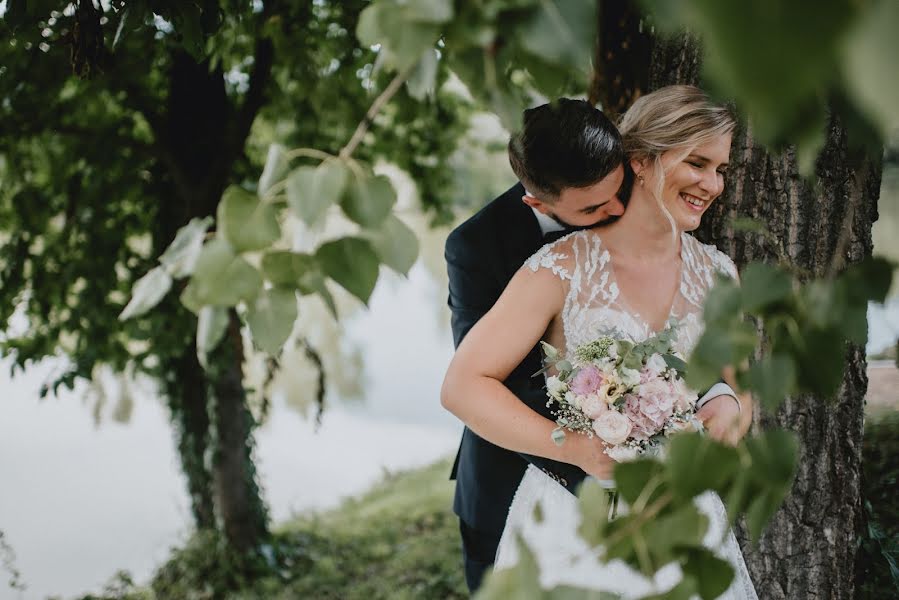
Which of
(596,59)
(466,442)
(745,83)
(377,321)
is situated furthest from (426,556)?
(377,321)

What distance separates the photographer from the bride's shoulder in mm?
2502

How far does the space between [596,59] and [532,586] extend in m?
3.07

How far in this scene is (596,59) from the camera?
11.3 ft

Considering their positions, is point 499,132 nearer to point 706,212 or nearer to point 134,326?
point 134,326

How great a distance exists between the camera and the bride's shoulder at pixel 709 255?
8.21 ft

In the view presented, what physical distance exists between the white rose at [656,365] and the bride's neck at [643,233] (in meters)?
0.50

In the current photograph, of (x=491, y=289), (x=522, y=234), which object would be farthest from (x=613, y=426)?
(x=522, y=234)

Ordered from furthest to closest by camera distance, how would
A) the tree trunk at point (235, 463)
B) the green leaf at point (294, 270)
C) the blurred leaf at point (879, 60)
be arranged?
the tree trunk at point (235, 463) < the green leaf at point (294, 270) < the blurred leaf at point (879, 60)

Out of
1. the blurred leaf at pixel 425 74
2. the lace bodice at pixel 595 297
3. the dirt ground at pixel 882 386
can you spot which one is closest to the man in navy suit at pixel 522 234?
the lace bodice at pixel 595 297

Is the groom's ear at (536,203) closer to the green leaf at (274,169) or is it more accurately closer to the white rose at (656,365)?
the white rose at (656,365)

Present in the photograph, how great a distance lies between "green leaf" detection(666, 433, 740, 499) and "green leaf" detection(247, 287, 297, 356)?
1.36ft

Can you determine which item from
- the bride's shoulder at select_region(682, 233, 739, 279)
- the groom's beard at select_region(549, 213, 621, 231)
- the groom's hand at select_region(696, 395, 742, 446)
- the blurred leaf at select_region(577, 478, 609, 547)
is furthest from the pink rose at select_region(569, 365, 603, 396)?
the blurred leaf at select_region(577, 478, 609, 547)

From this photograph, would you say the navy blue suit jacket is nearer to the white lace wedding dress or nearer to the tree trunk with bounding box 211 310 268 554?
the white lace wedding dress

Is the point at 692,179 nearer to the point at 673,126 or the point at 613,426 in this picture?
the point at 673,126
